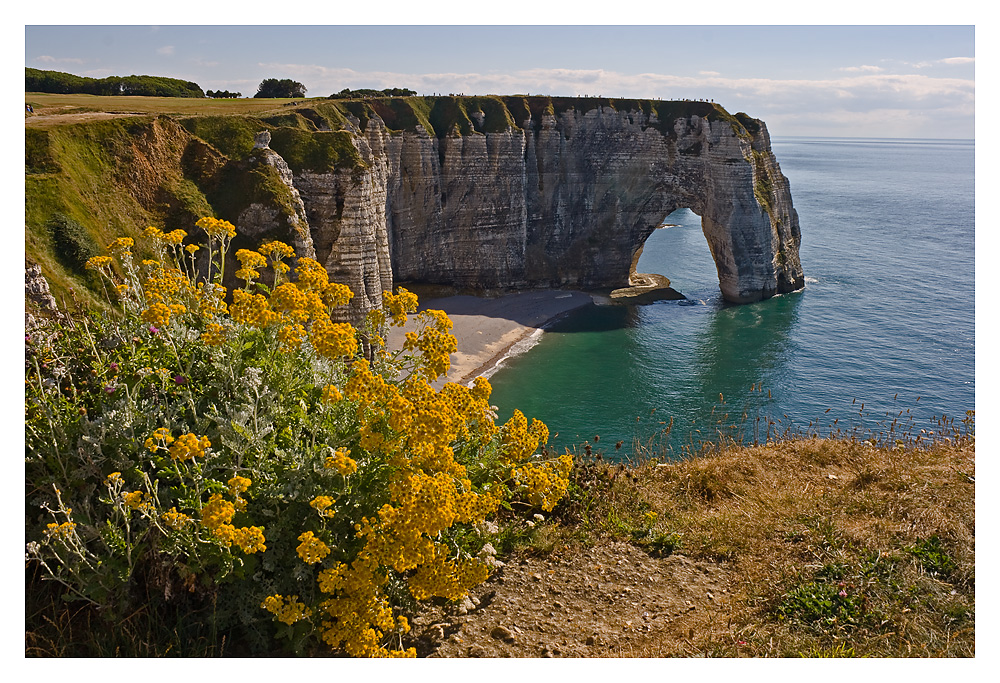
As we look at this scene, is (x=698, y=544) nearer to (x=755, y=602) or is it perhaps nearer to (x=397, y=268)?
(x=755, y=602)

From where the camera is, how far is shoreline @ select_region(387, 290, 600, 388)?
3994 centimetres

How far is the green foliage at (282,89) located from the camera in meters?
54.6

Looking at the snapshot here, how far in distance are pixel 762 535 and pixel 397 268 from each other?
1756 inches

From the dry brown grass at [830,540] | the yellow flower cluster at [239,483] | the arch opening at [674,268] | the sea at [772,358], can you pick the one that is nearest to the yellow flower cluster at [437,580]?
the yellow flower cluster at [239,483]

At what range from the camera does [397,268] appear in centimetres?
5056

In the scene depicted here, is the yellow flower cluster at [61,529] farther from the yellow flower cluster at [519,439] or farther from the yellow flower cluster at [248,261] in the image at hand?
the yellow flower cluster at [519,439]

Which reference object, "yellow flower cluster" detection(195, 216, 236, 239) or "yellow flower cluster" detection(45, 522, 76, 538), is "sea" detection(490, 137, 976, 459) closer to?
"yellow flower cluster" detection(195, 216, 236, 239)

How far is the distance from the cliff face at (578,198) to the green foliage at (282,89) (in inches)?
523

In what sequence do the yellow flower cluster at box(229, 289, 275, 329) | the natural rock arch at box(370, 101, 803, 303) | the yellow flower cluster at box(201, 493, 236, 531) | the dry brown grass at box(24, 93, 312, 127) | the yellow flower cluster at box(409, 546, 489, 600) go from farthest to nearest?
the natural rock arch at box(370, 101, 803, 303)
the dry brown grass at box(24, 93, 312, 127)
the yellow flower cluster at box(229, 289, 275, 329)
the yellow flower cluster at box(409, 546, 489, 600)
the yellow flower cluster at box(201, 493, 236, 531)

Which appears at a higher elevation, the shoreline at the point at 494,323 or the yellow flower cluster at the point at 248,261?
the yellow flower cluster at the point at 248,261

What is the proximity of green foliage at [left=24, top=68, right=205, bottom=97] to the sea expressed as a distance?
33.1m

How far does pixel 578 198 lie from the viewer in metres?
57.0

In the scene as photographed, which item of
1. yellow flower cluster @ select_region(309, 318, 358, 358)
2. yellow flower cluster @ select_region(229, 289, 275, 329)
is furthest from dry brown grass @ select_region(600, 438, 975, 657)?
yellow flower cluster @ select_region(229, 289, 275, 329)

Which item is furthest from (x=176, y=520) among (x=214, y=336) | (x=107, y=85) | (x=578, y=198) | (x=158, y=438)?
(x=578, y=198)
